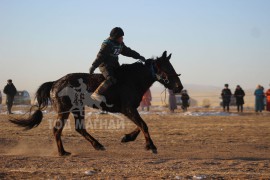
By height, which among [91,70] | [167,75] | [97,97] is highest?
[91,70]

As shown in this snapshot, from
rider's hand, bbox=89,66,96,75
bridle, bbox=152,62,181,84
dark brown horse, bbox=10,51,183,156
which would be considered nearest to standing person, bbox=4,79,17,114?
dark brown horse, bbox=10,51,183,156

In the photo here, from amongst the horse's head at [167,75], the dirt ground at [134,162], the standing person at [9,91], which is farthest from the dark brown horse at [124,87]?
the standing person at [9,91]

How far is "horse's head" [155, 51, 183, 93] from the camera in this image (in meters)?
10.4

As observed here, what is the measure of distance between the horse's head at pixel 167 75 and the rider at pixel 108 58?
3.20 feet

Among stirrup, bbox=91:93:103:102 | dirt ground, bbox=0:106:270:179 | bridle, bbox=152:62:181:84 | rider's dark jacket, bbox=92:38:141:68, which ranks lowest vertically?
dirt ground, bbox=0:106:270:179

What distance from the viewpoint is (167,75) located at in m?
10.4

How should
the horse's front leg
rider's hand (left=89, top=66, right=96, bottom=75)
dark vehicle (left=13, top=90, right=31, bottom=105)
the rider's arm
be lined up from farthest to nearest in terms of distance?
dark vehicle (left=13, top=90, right=31, bottom=105)
rider's hand (left=89, top=66, right=96, bottom=75)
the rider's arm
the horse's front leg

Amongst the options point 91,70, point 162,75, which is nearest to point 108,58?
point 91,70

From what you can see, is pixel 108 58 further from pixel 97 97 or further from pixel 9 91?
pixel 9 91

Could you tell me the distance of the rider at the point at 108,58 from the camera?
10.4 metres

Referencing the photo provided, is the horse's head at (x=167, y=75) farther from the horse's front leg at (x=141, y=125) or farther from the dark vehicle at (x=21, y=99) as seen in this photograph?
the dark vehicle at (x=21, y=99)

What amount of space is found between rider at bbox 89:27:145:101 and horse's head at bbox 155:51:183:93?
0.98m

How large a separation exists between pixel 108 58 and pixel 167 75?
141cm

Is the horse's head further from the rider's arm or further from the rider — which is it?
the rider's arm
